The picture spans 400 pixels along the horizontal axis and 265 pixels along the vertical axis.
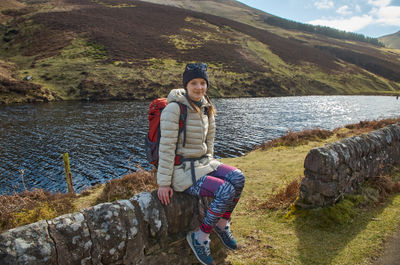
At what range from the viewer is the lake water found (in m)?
15.3

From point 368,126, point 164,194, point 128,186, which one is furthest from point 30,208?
point 368,126

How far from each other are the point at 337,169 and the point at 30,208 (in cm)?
899

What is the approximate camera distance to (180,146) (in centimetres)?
386

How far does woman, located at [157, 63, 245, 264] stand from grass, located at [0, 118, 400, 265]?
1440 millimetres

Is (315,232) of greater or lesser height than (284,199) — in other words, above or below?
above

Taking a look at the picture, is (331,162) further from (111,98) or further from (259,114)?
(111,98)

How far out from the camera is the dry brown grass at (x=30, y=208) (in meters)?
7.19

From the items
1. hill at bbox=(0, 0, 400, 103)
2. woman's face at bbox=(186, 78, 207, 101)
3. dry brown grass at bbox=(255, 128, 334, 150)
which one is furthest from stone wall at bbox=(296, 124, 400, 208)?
hill at bbox=(0, 0, 400, 103)

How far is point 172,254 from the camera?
144 inches

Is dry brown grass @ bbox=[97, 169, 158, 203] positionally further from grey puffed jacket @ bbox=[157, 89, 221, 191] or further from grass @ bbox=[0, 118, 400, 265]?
grey puffed jacket @ bbox=[157, 89, 221, 191]

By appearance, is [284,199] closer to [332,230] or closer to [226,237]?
[332,230]


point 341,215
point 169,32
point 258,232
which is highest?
point 169,32

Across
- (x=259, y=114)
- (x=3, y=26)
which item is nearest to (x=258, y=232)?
(x=259, y=114)

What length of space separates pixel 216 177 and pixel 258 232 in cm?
280
